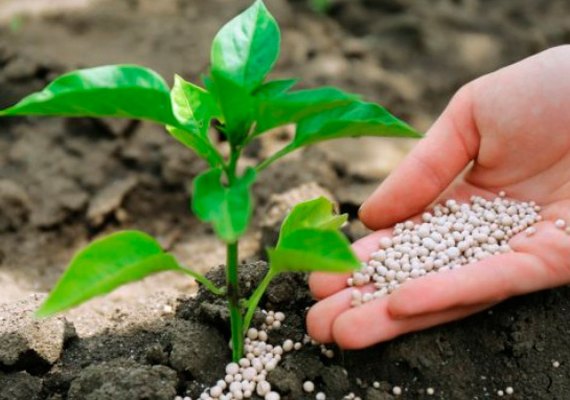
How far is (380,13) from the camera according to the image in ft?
12.3

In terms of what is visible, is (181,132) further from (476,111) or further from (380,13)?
(380,13)

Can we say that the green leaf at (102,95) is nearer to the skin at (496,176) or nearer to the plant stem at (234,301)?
the plant stem at (234,301)

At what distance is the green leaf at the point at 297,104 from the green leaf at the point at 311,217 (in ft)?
0.93

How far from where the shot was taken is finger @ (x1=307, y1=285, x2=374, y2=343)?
1684 mm

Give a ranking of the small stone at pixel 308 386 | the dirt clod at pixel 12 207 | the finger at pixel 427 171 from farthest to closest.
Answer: the dirt clod at pixel 12 207, the finger at pixel 427 171, the small stone at pixel 308 386

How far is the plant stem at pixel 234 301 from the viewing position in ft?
5.20

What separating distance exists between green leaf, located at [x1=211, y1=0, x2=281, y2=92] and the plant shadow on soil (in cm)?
53

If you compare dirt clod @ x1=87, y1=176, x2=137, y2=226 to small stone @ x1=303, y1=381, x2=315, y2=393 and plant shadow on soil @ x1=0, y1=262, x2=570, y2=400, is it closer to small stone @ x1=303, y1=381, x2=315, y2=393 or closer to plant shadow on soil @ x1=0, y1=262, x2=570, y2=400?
plant shadow on soil @ x1=0, y1=262, x2=570, y2=400

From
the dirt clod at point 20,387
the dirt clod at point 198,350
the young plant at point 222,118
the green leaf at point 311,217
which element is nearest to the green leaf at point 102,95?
the young plant at point 222,118

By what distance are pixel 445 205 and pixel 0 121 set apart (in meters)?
1.85

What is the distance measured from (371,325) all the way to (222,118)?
20.0 inches

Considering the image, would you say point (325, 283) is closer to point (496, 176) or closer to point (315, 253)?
point (315, 253)

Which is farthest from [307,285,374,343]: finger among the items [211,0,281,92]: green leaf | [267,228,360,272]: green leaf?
[211,0,281,92]: green leaf

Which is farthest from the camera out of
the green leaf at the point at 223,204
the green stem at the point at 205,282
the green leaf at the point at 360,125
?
the green stem at the point at 205,282
